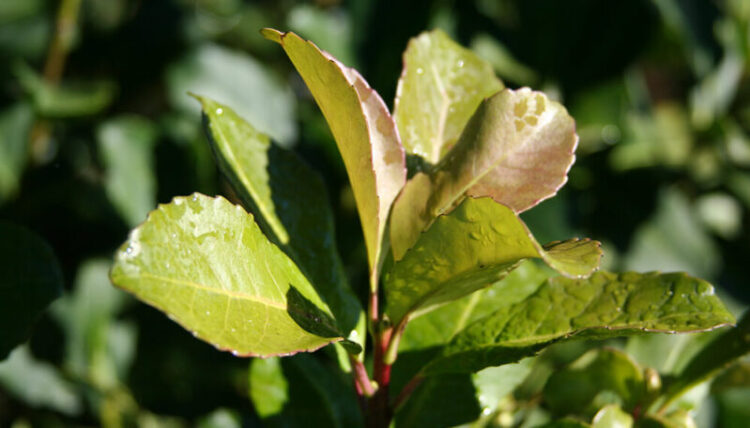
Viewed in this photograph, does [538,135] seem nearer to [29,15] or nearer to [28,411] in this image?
[28,411]

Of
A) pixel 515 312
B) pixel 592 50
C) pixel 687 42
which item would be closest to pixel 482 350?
pixel 515 312

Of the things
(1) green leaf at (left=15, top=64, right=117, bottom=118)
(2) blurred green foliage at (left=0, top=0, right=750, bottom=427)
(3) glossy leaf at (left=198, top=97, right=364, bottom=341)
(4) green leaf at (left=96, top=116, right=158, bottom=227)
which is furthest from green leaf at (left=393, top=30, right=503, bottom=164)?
(1) green leaf at (left=15, top=64, right=117, bottom=118)

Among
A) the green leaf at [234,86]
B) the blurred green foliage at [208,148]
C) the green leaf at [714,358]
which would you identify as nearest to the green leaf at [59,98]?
the blurred green foliage at [208,148]

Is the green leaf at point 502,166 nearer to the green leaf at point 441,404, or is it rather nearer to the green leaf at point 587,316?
the green leaf at point 587,316

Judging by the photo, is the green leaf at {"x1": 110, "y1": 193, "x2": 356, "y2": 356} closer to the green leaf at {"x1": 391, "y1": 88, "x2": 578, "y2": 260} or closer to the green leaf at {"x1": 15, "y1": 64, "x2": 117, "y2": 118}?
the green leaf at {"x1": 391, "y1": 88, "x2": 578, "y2": 260}

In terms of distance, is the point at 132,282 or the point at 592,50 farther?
the point at 592,50

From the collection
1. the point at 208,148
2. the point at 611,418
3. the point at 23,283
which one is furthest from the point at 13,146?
the point at 611,418

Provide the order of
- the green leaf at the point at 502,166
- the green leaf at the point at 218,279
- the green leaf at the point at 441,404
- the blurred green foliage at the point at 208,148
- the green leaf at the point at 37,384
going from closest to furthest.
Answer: the green leaf at the point at 218,279 → the green leaf at the point at 502,166 → the green leaf at the point at 441,404 → the green leaf at the point at 37,384 → the blurred green foliage at the point at 208,148
